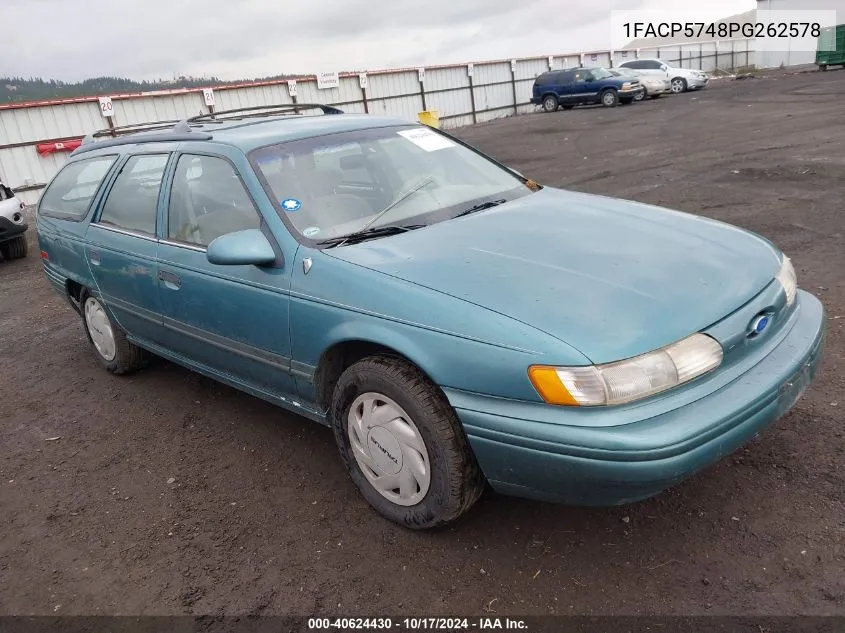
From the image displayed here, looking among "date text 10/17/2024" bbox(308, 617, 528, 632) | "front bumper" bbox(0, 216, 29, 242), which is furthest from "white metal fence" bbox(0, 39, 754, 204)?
"date text 10/17/2024" bbox(308, 617, 528, 632)

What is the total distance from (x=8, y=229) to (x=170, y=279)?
24.5 feet

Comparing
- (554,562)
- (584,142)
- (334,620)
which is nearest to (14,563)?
(334,620)

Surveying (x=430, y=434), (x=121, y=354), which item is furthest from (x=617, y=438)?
(x=121, y=354)

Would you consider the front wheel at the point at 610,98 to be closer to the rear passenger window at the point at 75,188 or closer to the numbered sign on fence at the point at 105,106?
the numbered sign on fence at the point at 105,106

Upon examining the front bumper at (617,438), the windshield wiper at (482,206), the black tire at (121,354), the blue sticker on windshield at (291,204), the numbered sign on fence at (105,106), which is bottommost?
the black tire at (121,354)

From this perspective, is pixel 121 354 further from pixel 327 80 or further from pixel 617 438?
pixel 327 80

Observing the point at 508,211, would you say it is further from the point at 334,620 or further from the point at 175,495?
the point at 175,495

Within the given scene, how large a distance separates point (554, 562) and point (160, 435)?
2446 mm

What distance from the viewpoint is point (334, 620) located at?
7.64 ft

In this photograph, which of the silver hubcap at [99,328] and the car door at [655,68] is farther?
the car door at [655,68]

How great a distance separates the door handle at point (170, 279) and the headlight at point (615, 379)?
2.13 m

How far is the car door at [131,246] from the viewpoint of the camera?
374 cm

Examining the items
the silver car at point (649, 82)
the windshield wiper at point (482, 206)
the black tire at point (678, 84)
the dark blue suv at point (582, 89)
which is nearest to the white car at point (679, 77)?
the black tire at point (678, 84)

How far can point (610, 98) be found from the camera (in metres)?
26.3
